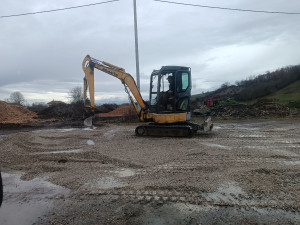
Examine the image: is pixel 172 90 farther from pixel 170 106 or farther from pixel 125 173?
pixel 125 173

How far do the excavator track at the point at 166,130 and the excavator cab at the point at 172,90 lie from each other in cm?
63

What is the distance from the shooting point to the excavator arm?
34.9 feet

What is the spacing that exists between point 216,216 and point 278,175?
2211 millimetres

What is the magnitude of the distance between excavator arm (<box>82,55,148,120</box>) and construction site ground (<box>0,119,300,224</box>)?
10.8 ft

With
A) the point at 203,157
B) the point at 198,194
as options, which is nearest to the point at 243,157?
the point at 203,157

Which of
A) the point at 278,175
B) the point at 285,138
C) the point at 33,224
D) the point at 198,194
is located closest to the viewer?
the point at 33,224

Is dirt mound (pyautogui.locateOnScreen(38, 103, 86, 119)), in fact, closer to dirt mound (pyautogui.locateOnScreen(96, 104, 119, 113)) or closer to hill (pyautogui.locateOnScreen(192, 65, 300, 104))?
dirt mound (pyautogui.locateOnScreen(96, 104, 119, 113))

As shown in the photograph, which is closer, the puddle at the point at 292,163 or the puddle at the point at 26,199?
the puddle at the point at 26,199

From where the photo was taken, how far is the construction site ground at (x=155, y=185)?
3459 millimetres

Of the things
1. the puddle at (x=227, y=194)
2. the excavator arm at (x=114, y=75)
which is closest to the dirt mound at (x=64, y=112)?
the excavator arm at (x=114, y=75)

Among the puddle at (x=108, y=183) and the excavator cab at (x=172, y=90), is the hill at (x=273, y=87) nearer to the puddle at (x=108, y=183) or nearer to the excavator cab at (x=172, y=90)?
the excavator cab at (x=172, y=90)

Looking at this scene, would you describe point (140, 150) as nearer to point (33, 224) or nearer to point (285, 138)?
point (33, 224)

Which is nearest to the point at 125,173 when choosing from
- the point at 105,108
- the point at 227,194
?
the point at 227,194

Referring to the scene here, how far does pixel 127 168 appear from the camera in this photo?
562 centimetres
